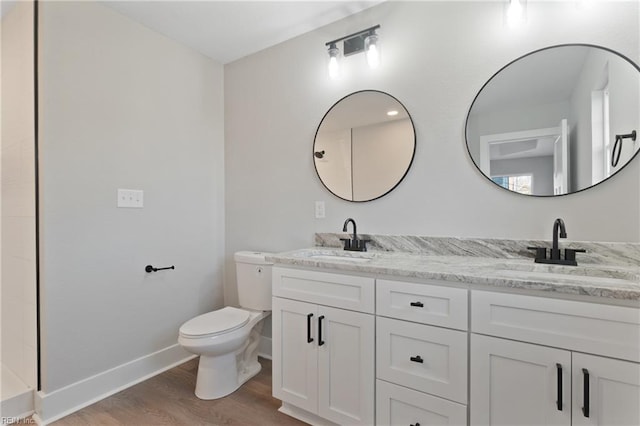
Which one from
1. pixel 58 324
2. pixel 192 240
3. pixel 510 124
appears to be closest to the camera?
pixel 510 124

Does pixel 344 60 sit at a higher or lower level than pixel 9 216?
higher

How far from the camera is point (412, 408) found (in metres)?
1.29

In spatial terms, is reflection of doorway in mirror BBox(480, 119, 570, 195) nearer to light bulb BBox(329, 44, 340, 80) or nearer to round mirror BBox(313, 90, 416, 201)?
round mirror BBox(313, 90, 416, 201)

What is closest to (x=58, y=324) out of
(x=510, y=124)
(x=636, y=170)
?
(x=510, y=124)

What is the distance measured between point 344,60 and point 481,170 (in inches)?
45.4

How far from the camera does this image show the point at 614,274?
4.10ft

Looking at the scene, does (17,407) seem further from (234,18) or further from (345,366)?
(234,18)

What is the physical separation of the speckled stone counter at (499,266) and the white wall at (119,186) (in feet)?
3.60

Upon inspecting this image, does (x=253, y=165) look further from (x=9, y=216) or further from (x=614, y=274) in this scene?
(x=614, y=274)

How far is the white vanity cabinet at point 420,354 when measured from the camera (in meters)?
1.19

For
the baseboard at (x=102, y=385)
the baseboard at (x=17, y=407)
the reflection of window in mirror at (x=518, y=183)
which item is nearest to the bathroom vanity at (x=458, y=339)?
the reflection of window in mirror at (x=518, y=183)

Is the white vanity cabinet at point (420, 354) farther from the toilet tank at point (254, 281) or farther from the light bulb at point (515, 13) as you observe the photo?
the light bulb at point (515, 13)

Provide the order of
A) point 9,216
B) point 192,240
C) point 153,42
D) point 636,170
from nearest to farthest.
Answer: point 636,170 → point 9,216 → point 153,42 → point 192,240

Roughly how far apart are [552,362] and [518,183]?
2.81ft
